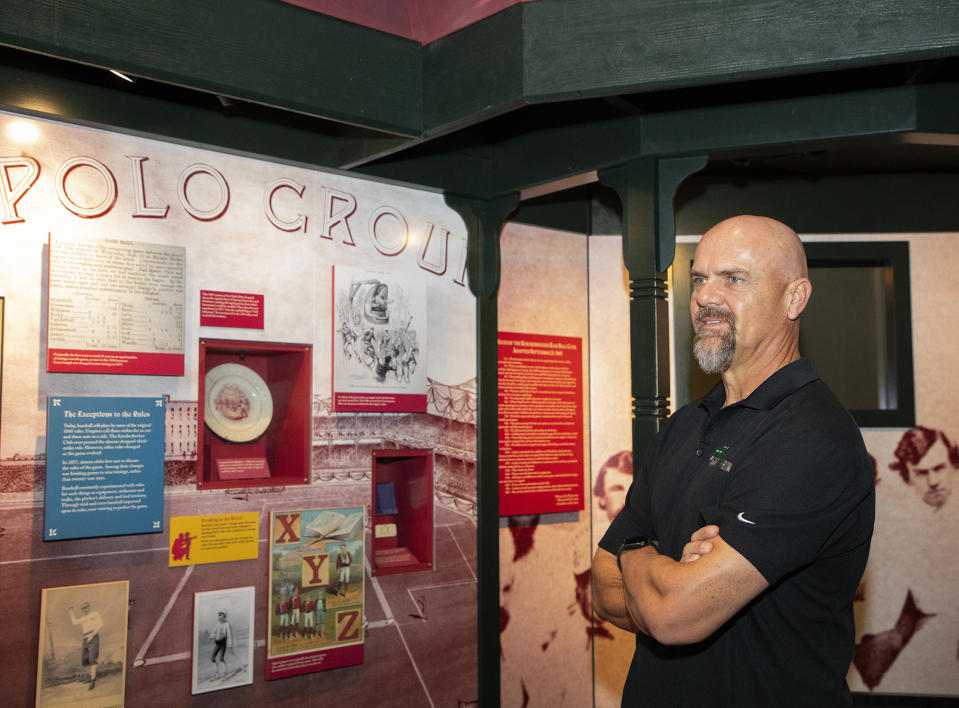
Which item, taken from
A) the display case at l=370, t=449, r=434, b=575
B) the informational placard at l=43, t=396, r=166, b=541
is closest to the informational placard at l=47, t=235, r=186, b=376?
the informational placard at l=43, t=396, r=166, b=541

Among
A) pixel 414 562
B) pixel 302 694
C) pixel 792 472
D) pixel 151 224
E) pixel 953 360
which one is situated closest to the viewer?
pixel 792 472

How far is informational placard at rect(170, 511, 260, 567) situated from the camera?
3.48 m

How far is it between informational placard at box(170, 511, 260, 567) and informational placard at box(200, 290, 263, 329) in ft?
2.68

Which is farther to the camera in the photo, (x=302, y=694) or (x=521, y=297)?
(x=521, y=297)

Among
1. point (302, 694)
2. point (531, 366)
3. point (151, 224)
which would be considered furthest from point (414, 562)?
point (151, 224)

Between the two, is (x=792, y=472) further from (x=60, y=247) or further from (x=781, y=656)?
(x=60, y=247)

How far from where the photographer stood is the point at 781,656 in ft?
5.78

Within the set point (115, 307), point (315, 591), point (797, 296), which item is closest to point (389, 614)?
point (315, 591)

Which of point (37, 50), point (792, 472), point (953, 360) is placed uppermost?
point (37, 50)

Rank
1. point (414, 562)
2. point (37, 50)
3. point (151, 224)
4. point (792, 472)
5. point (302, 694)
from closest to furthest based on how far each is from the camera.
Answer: point (792, 472) < point (37, 50) < point (151, 224) < point (302, 694) < point (414, 562)

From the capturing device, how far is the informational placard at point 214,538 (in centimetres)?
348

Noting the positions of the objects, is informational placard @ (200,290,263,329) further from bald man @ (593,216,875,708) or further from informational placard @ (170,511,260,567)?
bald man @ (593,216,875,708)

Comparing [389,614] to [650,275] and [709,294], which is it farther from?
[709,294]

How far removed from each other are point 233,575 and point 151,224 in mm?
1514
